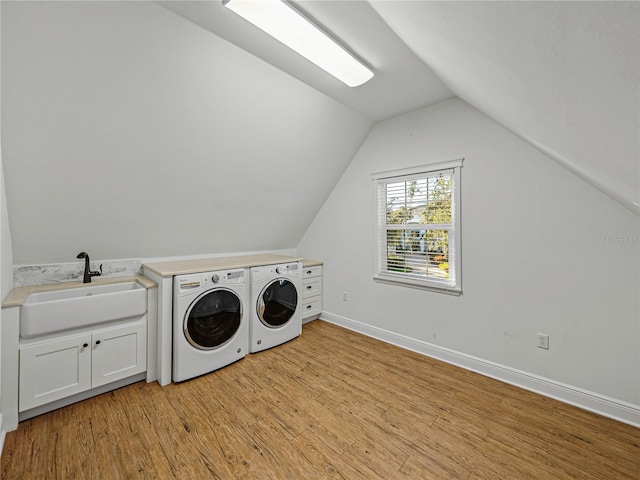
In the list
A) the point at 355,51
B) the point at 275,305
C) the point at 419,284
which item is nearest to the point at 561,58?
the point at 355,51

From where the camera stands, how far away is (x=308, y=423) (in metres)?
1.88

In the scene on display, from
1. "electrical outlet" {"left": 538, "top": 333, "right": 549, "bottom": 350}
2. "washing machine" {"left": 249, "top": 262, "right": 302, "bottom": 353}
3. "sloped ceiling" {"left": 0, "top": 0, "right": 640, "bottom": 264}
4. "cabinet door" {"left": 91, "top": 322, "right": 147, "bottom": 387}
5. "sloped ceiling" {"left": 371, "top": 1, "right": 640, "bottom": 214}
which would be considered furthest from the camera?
"washing machine" {"left": 249, "top": 262, "right": 302, "bottom": 353}

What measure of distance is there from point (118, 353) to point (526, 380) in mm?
3329

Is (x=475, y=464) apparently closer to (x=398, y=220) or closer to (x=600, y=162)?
(x=600, y=162)

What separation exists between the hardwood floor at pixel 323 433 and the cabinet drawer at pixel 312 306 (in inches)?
44.6

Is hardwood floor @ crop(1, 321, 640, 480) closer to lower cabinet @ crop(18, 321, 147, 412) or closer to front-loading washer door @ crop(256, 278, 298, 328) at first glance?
lower cabinet @ crop(18, 321, 147, 412)

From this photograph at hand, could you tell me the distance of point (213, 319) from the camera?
2.57 metres

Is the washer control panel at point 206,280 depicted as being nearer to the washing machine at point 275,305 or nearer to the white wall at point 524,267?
the washing machine at point 275,305

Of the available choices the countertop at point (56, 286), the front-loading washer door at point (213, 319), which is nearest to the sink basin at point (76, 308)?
the countertop at point (56, 286)

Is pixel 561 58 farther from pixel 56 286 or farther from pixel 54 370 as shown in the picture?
pixel 56 286

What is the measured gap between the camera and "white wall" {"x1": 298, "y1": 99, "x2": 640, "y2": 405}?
1.95 m

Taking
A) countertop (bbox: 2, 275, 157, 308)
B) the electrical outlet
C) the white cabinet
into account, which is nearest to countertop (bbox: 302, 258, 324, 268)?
the white cabinet

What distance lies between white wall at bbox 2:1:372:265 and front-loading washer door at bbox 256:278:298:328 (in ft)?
2.94

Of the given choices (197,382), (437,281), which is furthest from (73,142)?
(437,281)
